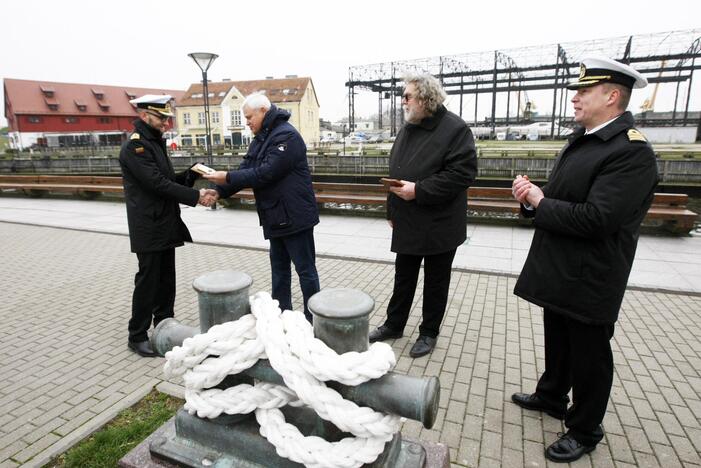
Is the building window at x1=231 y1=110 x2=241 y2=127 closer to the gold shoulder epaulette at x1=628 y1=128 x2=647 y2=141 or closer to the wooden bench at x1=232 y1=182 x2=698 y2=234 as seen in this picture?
the wooden bench at x1=232 y1=182 x2=698 y2=234

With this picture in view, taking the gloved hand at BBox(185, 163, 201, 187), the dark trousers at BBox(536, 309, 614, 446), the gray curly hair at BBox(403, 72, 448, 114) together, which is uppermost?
the gray curly hair at BBox(403, 72, 448, 114)

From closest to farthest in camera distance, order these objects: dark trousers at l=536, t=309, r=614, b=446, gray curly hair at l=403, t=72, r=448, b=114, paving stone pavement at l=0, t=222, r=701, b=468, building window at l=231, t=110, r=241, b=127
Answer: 1. dark trousers at l=536, t=309, r=614, b=446
2. paving stone pavement at l=0, t=222, r=701, b=468
3. gray curly hair at l=403, t=72, r=448, b=114
4. building window at l=231, t=110, r=241, b=127

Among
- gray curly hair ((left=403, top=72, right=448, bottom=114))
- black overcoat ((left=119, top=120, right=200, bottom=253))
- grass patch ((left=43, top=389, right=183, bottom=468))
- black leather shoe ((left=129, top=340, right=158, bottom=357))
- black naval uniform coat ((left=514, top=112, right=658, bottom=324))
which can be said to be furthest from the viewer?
black leather shoe ((left=129, top=340, right=158, bottom=357))

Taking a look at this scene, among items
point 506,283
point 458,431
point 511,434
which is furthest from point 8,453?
point 506,283

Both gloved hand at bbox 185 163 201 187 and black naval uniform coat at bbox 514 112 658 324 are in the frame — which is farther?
gloved hand at bbox 185 163 201 187

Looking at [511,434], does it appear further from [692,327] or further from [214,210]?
[214,210]

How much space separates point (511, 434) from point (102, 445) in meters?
2.44

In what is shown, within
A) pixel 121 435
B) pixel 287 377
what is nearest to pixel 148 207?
pixel 121 435

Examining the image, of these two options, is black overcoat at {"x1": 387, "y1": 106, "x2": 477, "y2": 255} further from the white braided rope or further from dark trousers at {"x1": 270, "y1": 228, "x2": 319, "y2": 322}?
the white braided rope

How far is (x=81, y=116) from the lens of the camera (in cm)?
6038

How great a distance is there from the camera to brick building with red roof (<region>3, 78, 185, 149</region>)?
56031mm

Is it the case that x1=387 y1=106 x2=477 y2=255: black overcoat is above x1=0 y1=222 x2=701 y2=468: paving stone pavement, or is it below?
above

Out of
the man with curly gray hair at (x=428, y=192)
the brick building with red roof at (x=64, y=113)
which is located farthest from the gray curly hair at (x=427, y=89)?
the brick building with red roof at (x=64, y=113)

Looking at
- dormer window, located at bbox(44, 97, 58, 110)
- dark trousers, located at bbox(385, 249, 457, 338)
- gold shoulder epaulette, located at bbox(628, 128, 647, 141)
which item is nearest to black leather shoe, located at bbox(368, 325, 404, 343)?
dark trousers, located at bbox(385, 249, 457, 338)
